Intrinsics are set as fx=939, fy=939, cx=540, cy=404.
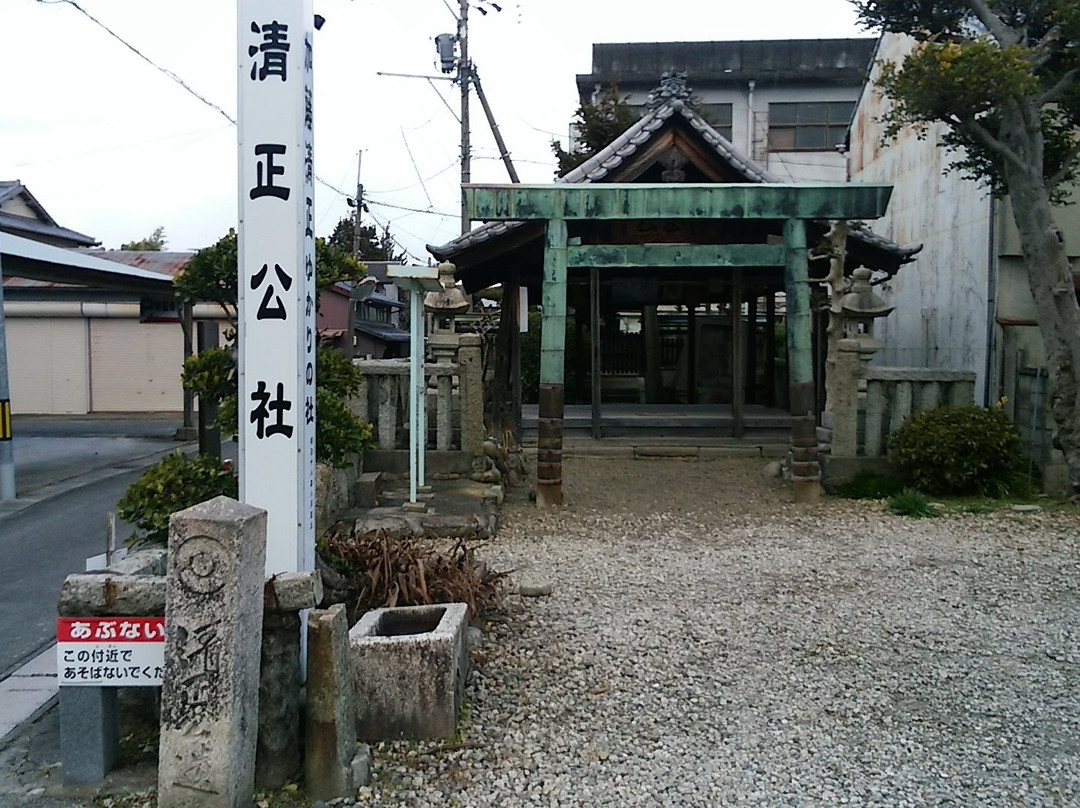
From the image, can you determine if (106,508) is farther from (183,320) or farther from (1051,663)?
(1051,663)

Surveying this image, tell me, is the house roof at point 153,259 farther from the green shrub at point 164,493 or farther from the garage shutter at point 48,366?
the green shrub at point 164,493

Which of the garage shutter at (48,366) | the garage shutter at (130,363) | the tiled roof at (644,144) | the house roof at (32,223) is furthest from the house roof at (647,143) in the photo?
the garage shutter at (48,366)

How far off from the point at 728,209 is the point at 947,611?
488cm

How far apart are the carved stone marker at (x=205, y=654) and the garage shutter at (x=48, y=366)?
76.6 ft

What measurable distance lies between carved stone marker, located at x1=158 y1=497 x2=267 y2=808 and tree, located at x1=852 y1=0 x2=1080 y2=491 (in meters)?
7.82

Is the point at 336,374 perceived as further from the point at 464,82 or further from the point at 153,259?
the point at 153,259

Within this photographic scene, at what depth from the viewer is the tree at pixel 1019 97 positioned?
8492 millimetres

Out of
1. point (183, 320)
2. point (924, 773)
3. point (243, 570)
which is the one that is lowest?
point (924, 773)

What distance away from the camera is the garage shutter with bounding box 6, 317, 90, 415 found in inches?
945

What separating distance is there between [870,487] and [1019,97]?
4.10 meters

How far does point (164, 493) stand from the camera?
195 inches

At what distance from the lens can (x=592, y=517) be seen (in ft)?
30.0

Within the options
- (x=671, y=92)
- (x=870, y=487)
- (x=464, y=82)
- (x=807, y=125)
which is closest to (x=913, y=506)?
(x=870, y=487)

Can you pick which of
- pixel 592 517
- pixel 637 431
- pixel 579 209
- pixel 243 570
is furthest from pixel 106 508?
pixel 243 570
